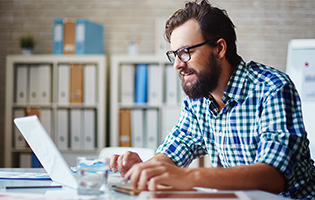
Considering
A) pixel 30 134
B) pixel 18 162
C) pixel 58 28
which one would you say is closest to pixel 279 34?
pixel 58 28

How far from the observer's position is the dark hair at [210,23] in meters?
1.46

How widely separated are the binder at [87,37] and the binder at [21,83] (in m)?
0.50

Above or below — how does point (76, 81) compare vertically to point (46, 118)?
above

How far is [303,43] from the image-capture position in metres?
2.95

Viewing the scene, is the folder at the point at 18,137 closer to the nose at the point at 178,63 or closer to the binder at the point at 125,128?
the binder at the point at 125,128

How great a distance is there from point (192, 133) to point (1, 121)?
109 inches

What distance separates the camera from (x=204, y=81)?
143 centimetres

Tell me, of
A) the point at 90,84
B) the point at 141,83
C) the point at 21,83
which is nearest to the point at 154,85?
the point at 141,83

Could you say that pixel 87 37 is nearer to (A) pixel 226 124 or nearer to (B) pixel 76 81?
(B) pixel 76 81

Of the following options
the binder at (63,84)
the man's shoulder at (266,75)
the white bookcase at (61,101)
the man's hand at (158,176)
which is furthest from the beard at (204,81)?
the binder at (63,84)

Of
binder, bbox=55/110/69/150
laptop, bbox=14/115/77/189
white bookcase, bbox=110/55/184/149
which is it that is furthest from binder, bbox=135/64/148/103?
laptop, bbox=14/115/77/189

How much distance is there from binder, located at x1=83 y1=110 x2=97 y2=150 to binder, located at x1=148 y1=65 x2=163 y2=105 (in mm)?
528

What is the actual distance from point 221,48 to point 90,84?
2045 millimetres

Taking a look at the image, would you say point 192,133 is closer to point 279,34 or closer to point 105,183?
point 105,183
